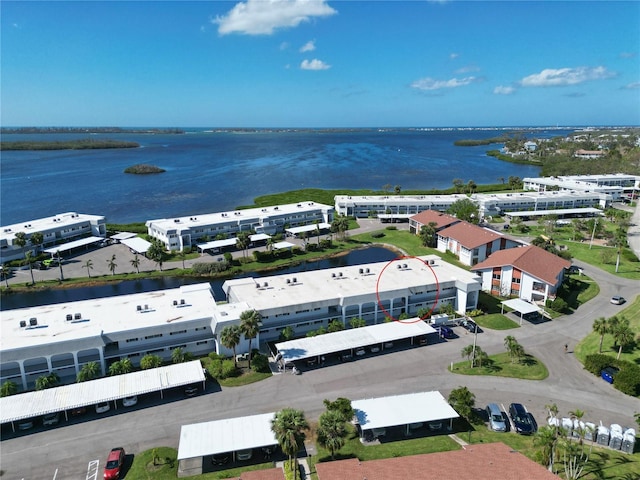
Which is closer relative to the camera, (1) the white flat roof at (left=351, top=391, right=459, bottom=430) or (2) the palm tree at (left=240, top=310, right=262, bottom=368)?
(1) the white flat roof at (left=351, top=391, right=459, bottom=430)

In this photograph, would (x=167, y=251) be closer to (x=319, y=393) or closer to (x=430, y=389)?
(x=319, y=393)

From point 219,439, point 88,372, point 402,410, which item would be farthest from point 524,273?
point 88,372

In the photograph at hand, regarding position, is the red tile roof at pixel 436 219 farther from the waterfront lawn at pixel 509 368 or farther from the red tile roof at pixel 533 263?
the waterfront lawn at pixel 509 368

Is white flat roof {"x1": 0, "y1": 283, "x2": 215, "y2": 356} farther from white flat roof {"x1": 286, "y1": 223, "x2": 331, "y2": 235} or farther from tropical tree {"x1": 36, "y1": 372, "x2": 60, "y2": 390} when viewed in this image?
white flat roof {"x1": 286, "y1": 223, "x2": 331, "y2": 235}

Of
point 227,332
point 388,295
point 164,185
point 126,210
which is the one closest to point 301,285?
point 388,295

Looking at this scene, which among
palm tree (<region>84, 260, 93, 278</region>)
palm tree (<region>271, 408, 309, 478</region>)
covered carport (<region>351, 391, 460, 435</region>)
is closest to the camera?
palm tree (<region>271, 408, 309, 478</region>)

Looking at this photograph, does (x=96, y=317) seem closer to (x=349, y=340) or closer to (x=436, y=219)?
(x=349, y=340)

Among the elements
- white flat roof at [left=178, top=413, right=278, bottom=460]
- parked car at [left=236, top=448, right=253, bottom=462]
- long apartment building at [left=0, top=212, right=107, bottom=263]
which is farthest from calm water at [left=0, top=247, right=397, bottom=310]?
parked car at [left=236, top=448, right=253, bottom=462]
